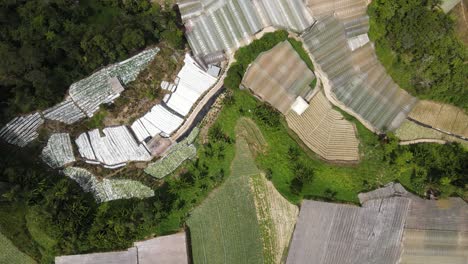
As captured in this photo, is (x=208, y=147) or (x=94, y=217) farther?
(x=208, y=147)

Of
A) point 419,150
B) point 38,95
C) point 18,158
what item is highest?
point 38,95


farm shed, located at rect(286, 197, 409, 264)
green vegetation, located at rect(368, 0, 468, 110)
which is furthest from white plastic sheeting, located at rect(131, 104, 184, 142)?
green vegetation, located at rect(368, 0, 468, 110)

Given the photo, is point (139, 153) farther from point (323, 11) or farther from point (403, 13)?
point (403, 13)

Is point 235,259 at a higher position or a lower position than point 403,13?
lower

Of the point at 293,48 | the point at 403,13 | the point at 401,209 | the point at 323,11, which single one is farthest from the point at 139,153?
the point at 403,13

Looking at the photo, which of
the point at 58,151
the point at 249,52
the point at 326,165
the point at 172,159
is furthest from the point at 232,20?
the point at 58,151

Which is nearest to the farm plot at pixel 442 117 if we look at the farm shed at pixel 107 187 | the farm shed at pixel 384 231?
the farm shed at pixel 384 231
